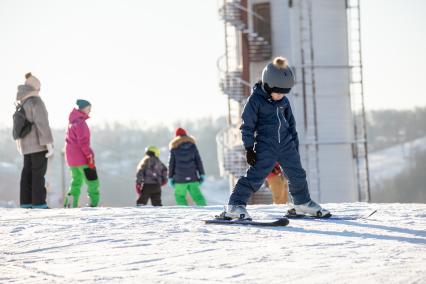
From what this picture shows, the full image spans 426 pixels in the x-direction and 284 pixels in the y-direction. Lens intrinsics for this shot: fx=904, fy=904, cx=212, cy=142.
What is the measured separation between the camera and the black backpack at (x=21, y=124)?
12.3m

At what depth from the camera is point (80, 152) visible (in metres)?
13.5

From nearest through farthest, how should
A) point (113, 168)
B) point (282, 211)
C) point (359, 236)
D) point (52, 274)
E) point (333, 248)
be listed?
point (52, 274) < point (333, 248) < point (359, 236) < point (282, 211) < point (113, 168)

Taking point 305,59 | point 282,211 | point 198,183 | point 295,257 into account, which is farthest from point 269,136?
point 305,59

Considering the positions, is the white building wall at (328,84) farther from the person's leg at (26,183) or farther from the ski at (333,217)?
the ski at (333,217)

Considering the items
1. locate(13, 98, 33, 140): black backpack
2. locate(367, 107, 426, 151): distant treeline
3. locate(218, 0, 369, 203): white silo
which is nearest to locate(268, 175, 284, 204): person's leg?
locate(13, 98, 33, 140): black backpack

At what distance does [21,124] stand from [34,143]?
12.3 inches

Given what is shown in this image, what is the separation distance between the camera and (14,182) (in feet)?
304

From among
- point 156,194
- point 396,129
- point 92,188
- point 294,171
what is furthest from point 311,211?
point 396,129

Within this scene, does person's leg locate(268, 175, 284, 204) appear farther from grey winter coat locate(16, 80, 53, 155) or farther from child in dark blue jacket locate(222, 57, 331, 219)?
child in dark blue jacket locate(222, 57, 331, 219)

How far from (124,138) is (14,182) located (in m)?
31.1

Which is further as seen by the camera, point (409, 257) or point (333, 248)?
point (333, 248)

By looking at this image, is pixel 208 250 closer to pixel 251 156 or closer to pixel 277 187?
pixel 251 156

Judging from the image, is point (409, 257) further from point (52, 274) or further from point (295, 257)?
point (52, 274)

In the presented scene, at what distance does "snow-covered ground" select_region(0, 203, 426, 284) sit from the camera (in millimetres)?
5367
